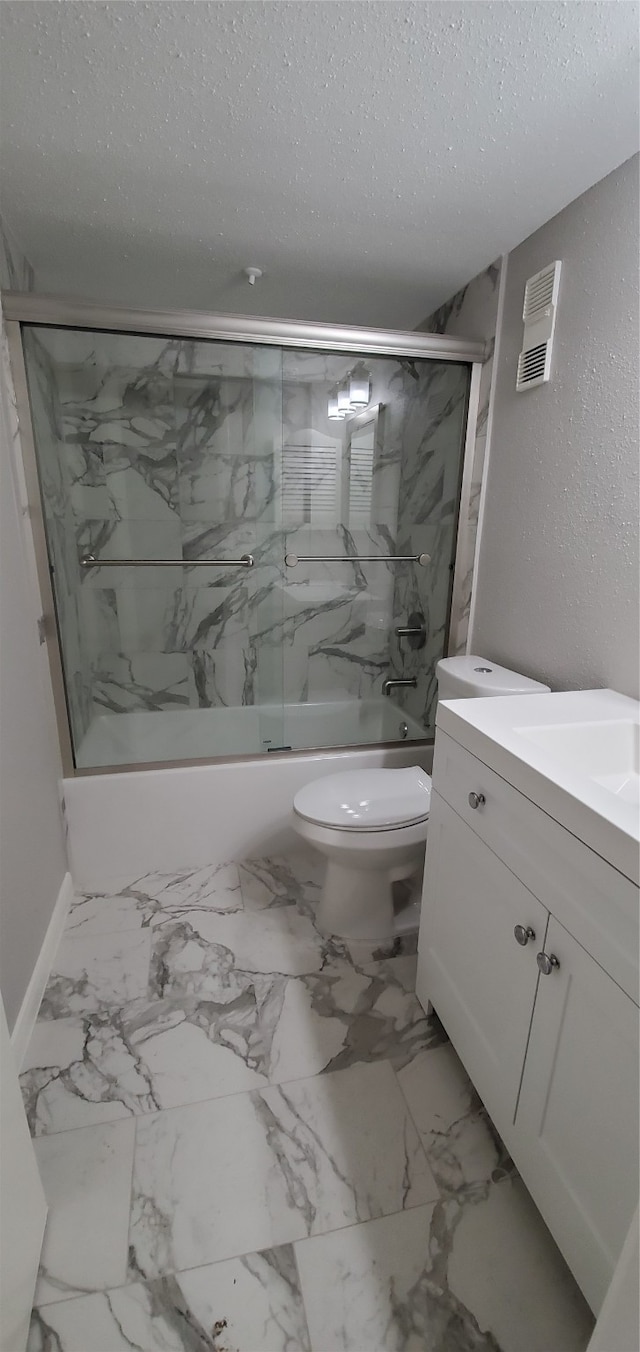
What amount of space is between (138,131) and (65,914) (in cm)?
205

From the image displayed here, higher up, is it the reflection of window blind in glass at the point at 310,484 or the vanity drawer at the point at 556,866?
the reflection of window blind in glass at the point at 310,484

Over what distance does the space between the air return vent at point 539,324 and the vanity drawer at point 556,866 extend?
3.70 ft

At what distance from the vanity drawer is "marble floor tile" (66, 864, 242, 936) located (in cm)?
105

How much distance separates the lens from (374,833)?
59.9 inches

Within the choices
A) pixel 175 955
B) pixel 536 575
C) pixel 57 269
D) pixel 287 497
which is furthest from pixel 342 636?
pixel 57 269

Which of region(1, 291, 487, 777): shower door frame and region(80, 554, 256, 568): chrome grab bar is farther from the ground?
region(1, 291, 487, 777): shower door frame

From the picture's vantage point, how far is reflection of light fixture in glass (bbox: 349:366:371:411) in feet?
7.00

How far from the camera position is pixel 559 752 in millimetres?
1069

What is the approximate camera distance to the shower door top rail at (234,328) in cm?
154

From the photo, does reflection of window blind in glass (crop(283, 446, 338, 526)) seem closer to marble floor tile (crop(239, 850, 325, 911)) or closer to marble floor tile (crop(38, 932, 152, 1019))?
marble floor tile (crop(239, 850, 325, 911))

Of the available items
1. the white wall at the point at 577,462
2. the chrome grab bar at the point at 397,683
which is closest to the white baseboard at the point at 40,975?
the chrome grab bar at the point at 397,683

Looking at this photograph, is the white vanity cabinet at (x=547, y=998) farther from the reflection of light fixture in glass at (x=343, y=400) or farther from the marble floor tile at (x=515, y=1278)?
the reflection of light fixture in glass at (x=343, y=400)

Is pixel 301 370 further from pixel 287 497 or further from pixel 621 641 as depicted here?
pixel 621 641

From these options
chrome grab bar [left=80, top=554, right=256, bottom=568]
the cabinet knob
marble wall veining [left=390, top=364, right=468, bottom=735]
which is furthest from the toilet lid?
chrome grab bar [left=80, top=554, right=256, bottom=568]
